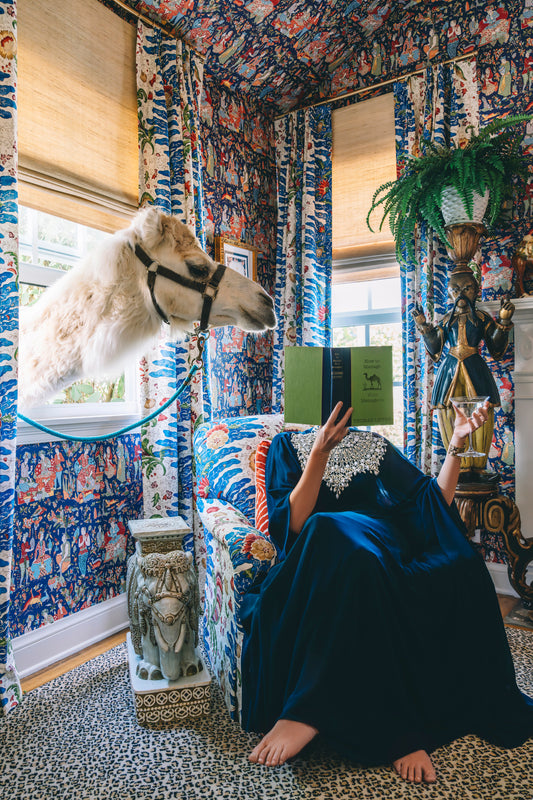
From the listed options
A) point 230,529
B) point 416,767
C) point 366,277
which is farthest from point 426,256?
point 416,767

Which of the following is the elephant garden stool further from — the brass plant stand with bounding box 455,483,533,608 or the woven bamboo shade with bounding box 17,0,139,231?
the woven bamboo shade with bounding box 17,0,139,231

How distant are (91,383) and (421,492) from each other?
5.34 ft

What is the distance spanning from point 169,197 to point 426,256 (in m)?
1.43

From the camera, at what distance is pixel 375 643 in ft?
4.52

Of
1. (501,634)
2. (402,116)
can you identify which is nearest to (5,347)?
(501,634)

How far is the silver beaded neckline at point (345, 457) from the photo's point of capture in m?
1.83

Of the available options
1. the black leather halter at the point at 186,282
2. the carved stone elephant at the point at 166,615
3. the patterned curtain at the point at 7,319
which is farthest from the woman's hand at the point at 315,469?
the patterned curtain at the point at 7,319

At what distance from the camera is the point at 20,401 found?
1580 millimetres

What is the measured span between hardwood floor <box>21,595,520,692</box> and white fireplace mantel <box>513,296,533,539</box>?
522mm

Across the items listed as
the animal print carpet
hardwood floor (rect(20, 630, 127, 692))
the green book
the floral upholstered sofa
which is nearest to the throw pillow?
the floral upholstered sofa

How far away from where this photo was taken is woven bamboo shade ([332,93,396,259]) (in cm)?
317

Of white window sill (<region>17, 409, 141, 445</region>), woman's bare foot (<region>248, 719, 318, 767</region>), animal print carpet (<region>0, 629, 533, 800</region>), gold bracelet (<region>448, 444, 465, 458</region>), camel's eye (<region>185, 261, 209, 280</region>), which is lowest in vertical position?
animal print carpet (<region>0, 629, 533, 800</region>)

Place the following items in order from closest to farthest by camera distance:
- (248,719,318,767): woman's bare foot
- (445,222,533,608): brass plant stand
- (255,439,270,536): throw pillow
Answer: (248,719,318,767): woman's bare foot
(255,439,270,536): throw pillow
(445,222,533,608): brass plant stand

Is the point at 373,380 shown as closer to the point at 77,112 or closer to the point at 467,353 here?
the point at 467,353
